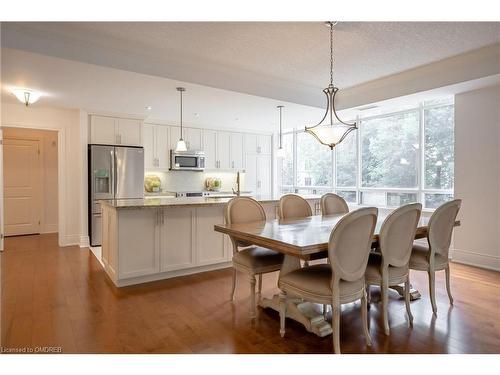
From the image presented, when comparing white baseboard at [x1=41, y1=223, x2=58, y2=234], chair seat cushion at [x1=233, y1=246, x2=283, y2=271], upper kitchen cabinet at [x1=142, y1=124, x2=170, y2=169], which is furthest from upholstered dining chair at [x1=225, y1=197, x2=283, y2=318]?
white baseboard at [x1=41, y1=223, x2=58, y2=234]

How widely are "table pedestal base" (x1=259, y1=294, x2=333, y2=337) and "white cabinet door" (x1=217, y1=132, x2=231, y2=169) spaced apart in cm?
486

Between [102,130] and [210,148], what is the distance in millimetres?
2339

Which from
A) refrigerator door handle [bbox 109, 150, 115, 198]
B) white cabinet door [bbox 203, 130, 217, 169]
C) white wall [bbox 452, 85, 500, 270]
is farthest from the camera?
white cabinet door [bbox 203, 130, 217, 169]

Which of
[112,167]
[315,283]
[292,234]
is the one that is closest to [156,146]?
[112,167]

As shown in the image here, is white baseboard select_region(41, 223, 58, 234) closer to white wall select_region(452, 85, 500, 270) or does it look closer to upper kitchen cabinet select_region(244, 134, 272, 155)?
upper kitchen cabinet select_region(244, 134, 272, 155)

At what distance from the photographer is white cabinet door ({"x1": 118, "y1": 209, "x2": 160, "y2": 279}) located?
3381 mm

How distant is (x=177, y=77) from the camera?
12.2ft

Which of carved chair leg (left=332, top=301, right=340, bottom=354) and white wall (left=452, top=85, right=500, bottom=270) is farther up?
white wall (left=452, top=85, right=500, bottom=270)

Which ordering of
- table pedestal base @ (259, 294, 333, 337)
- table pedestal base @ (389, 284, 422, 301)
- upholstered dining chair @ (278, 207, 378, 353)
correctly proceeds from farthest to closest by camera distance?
table pedestal base @ (389, 284, 422, 301) → table pedestal base @ (259, 294, 333, 337) → upholstered dining chair @ (278, 207, 378, 353)

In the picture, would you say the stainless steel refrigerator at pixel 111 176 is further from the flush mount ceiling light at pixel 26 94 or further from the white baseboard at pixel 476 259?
the white baseboard at pixel 476 259

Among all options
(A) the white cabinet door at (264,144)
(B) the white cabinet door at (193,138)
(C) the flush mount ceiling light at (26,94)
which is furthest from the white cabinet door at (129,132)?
(A) the white cabinet door at (264,144)

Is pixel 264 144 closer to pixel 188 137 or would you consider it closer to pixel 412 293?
pixel 188 137

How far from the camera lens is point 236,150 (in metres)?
7.49
